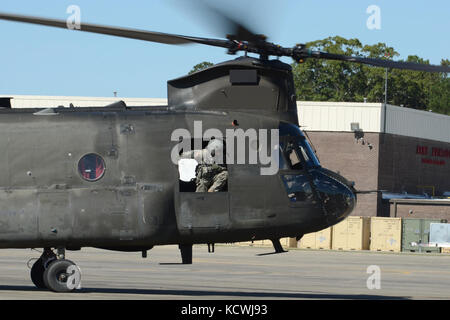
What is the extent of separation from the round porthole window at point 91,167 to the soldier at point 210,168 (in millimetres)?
1628

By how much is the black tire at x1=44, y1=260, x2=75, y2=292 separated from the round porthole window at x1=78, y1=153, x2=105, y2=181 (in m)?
1.86

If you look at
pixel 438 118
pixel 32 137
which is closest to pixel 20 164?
pixel 32 137

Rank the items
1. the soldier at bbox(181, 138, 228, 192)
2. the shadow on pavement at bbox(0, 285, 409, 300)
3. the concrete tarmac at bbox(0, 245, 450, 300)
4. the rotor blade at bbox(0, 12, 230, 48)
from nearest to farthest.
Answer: the rotor blade at bbox(0, 12, 230, 48) < the soldier at bbox(181, 138, 228, 192) < the shadow on pavement at bbox(0, 285, 409, 300) < the concrete tarmac at bbox(0, 245, 450, 300)

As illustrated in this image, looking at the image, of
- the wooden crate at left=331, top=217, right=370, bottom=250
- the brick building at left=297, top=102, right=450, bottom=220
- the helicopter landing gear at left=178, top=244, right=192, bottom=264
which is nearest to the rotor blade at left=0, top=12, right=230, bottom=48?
the helicopter landing gear at left=178, top=244, right=192, bottom=264

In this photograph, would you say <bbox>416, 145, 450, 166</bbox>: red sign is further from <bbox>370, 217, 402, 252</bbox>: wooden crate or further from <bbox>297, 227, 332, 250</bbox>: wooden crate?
<bbox>297, 227, 332, 250</bbox>: wooden crate

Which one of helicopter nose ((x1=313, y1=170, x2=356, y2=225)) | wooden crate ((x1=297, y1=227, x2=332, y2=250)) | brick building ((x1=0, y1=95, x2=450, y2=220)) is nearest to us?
helicopter nose ((x1=313, y1=170, x2=356, y2=225))

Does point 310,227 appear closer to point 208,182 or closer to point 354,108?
point 208,182

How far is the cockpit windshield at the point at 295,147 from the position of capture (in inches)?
680

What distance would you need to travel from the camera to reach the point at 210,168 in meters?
16.9

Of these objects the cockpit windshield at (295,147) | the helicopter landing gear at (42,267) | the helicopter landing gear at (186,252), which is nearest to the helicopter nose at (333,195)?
the cockpit windshield at (295,147)

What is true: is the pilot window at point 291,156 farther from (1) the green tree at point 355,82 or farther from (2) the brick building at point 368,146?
(1) the green tree at point 355,82

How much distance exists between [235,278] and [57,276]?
8.19m

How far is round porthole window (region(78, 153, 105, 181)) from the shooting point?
55.5 feet

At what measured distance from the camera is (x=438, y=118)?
228ft
